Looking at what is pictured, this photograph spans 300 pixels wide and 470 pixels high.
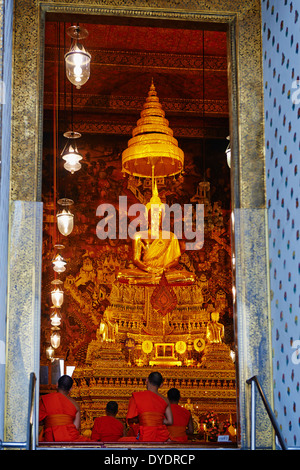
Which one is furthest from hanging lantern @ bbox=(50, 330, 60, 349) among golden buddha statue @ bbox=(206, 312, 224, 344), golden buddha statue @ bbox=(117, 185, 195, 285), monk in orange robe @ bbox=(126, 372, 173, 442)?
monk in orange robe @ bbox=(126, 372, 173, 442)

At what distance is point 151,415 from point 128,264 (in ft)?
21.6

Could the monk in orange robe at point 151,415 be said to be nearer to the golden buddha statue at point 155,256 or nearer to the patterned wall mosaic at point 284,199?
the patterned wall mosaic at point 284,199

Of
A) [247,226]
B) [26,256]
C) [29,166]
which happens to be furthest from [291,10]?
[26,256]

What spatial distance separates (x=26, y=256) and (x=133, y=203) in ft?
24.9

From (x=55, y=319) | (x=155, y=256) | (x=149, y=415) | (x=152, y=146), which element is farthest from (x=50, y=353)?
(x=149, y=415)

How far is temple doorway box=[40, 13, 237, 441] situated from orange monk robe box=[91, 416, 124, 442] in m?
3.48

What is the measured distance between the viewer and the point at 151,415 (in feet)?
19.3

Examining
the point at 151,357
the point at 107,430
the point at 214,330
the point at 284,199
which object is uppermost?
the point at 284,199

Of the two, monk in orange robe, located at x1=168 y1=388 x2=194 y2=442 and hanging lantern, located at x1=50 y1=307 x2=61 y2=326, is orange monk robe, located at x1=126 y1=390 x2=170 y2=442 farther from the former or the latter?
hanging lantern, located at x1=50 y1=307 x2=61 y2=326

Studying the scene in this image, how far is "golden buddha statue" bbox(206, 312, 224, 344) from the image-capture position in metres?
12.1

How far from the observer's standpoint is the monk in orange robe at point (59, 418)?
226 inches

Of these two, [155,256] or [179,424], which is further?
[155,256]

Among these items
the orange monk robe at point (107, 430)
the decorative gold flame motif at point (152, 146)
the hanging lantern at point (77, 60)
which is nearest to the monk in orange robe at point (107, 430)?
the orange monk robe at point (107, 430)

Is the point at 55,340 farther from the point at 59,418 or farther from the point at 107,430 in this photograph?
the point at 59,418
